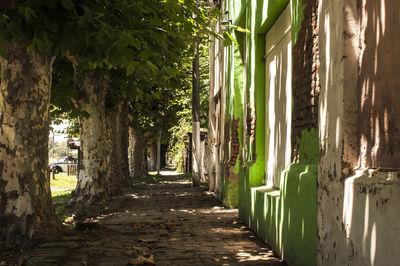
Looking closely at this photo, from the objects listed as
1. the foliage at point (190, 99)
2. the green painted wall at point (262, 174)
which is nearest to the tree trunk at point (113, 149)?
the green painted wall at point (262, 174)

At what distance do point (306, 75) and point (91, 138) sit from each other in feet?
26.0

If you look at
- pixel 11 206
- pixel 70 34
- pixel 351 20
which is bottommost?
pixel 11 206

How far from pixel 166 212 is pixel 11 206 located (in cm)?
524

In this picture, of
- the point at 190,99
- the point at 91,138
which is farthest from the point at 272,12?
the point at 190,99

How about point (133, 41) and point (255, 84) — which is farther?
point (255, 84)

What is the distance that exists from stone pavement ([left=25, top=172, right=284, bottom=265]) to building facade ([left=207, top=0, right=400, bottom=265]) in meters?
0.44

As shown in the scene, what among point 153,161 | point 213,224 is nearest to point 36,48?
point 213,224

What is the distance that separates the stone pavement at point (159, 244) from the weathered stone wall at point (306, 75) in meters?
1.61

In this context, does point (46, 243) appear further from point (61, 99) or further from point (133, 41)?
point (61, 99)

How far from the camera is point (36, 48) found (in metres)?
6.11

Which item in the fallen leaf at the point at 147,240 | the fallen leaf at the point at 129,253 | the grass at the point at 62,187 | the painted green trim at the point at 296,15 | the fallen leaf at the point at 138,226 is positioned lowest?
the grass at the point at 62,187

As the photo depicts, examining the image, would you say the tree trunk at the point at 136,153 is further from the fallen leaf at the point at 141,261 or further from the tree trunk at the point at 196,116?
the fallen leaf at the point at 141,261

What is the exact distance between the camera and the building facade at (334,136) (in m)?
3.16

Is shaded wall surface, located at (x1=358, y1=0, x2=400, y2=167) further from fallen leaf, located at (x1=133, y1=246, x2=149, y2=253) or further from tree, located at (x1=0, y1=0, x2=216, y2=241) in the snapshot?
fallen leaf, located at (x1=133, y1=246, x2=149, y2=253)
